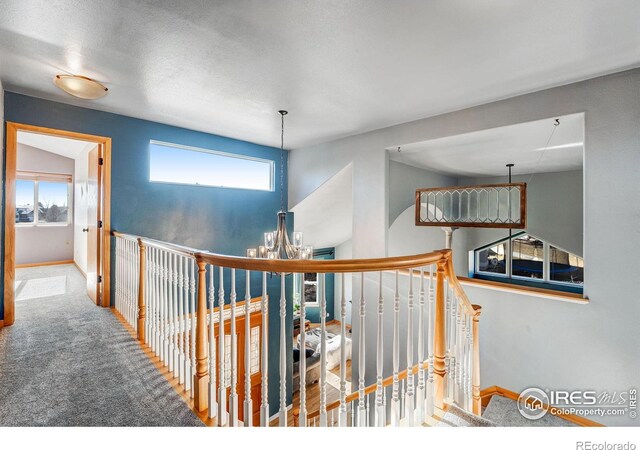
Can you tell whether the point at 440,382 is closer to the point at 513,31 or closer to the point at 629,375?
the point at 629,375

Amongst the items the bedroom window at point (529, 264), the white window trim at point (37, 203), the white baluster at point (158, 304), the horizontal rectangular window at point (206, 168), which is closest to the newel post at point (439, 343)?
the white baluster at point (158, 304)

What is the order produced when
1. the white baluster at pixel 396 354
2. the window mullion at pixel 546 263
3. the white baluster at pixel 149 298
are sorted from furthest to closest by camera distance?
the window mullion at pixel 546 263, the white baluster at pixel 149 298, the white baluster at pixel 396 354

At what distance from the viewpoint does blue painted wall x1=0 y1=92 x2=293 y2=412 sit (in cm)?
325

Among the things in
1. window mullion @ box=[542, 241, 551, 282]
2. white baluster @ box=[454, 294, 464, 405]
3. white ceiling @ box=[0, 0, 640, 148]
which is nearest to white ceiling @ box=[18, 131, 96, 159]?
white ceiling @ box=[0, 0, 640, 148]

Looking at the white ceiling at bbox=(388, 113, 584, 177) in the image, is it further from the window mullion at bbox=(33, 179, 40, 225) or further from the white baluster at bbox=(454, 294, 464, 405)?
the window mullion at bbox=(33, 179, 40, 225)

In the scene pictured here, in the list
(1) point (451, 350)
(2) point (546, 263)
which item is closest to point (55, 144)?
(1) point (451, 350)

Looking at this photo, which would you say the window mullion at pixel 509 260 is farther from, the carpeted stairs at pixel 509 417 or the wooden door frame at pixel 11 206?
the wooden door frame at pixel 11 206

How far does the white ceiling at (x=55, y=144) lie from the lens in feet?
15.2

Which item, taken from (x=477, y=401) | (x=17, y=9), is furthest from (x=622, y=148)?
(x=17, y=9)

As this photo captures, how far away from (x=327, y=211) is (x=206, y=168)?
8.23ft
